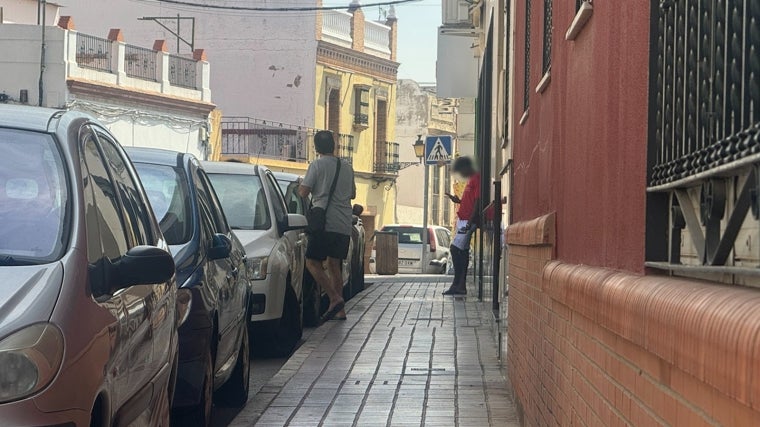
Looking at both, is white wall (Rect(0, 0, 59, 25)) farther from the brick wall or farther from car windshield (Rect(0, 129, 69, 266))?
car windshield (Rect(0, 129, 69, 266))

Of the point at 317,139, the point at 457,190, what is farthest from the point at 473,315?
the point at 457,190

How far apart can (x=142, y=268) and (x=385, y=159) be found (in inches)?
2093

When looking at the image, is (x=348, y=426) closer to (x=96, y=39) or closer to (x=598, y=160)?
(x=598, y=160)

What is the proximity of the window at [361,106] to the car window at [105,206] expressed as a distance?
49674 millimetres

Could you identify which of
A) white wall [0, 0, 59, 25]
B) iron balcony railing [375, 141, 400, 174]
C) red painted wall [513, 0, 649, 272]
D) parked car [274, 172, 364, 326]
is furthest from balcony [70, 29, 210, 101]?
red painted wall [513, 0, 649, 272]

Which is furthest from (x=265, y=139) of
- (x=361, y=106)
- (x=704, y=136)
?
(x=704, y=136)

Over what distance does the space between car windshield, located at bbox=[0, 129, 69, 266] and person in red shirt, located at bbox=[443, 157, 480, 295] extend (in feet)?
44.4

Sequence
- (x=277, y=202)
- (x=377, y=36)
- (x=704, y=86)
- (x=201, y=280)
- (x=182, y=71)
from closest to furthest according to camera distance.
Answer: (x=704, y=86) < (x=201, y=280) < (x=277, y=202) < (x=182, y=71) < (x=377, y=36)

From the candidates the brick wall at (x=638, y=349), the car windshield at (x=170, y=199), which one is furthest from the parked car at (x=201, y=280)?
the brick wall at (x=638, y=349)

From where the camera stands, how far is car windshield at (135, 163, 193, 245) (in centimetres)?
823

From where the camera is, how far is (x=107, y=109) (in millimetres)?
37562

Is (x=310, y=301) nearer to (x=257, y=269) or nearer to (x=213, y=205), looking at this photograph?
(x=257, y=269)

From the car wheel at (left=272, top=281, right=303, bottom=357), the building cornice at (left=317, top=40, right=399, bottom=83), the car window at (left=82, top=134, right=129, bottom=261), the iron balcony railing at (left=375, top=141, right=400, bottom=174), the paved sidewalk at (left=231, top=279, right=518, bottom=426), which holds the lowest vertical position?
the paved sidewalk at (left=231, top=279, right=518, bottom=426)

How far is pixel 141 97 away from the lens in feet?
128
